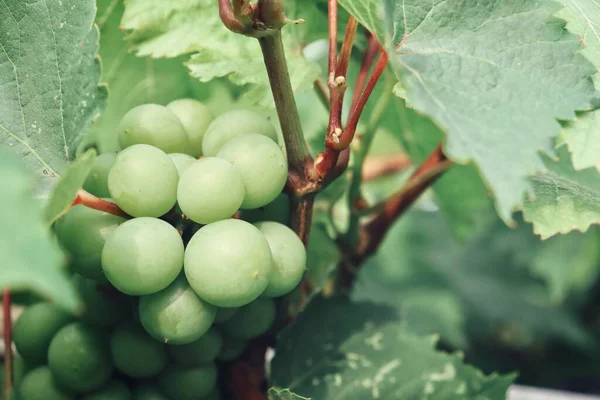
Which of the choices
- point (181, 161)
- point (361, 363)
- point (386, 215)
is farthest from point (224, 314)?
point (386, 215)

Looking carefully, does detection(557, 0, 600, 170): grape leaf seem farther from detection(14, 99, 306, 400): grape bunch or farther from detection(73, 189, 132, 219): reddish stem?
detection(73, 189, 132, 219): reddish stem

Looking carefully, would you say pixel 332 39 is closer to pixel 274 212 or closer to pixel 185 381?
pixel 274 212

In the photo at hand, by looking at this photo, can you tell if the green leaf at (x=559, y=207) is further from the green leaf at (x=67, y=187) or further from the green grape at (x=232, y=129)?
the green leaf at (x=67, y=187)

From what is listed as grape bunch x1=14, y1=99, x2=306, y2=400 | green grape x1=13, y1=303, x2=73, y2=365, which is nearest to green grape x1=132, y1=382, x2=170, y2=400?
grape bunch x1=14, y1=99, x2=306, y2=400

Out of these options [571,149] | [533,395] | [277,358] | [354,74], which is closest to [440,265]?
[533,395]

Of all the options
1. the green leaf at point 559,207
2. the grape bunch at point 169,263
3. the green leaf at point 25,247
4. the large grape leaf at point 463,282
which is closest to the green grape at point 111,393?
the grape bunch at point 169,263

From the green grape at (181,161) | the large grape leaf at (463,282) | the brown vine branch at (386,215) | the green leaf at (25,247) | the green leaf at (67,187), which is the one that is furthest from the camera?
the large grape leaf at (463,282)
